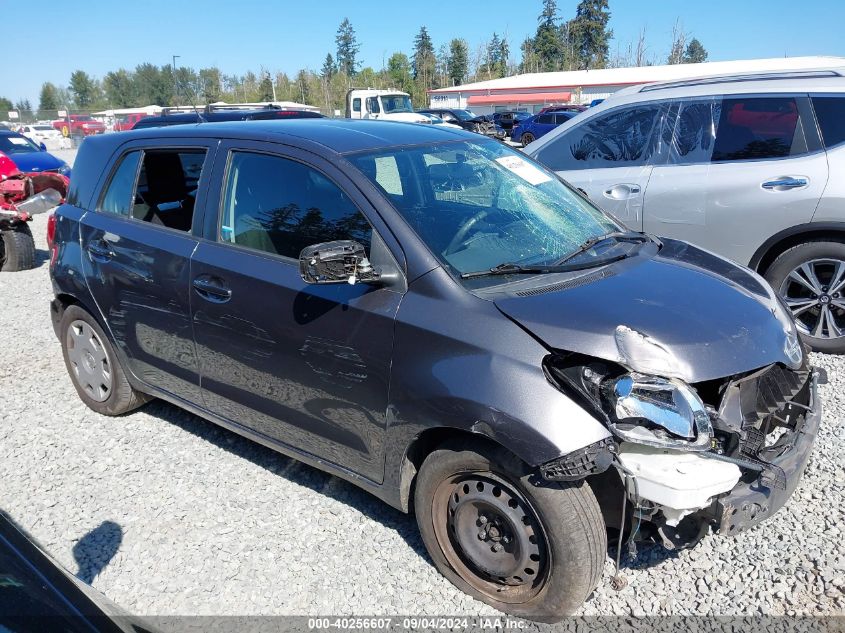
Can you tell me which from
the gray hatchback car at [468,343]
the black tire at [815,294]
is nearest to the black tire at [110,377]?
the gray hatchback car at [468,343]

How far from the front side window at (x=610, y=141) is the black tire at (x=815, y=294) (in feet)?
4.46

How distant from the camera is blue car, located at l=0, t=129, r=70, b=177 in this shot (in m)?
13.7

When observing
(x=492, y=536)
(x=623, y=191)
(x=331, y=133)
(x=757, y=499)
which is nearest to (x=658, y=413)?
(x=757, y=499)

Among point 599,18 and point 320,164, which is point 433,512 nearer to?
point 320,164

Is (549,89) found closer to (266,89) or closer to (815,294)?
(266,89)

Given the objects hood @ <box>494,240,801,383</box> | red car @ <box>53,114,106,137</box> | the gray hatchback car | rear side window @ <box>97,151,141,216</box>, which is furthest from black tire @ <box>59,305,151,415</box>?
red car @ <box>53,114,106,137</box>

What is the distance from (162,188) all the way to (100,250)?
0.53 m

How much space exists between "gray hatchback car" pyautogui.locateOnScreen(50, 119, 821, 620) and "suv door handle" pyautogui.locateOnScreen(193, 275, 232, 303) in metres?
0.02

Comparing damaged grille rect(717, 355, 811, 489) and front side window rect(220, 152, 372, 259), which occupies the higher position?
front side window rect(220, 152, 372, 259)

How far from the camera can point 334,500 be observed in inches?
133

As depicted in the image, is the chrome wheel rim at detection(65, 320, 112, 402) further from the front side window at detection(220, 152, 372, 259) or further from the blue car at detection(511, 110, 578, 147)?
the blue car at detection(511, 110, 578, 147)

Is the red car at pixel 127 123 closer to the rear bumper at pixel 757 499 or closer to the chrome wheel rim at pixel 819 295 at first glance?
the chrome wheel rim at pixel 819 295

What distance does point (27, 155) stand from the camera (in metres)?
14.1

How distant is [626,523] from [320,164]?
2001 mm
